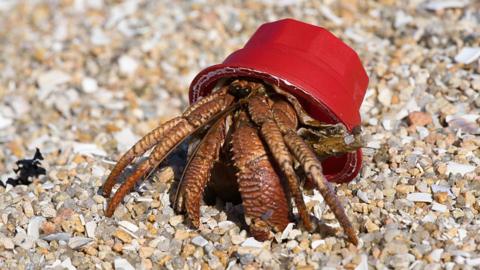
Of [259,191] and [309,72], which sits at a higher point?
[309,72]

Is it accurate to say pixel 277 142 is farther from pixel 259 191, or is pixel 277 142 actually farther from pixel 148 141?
pixel 148 141

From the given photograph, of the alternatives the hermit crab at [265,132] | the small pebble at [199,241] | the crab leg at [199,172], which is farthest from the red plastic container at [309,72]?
the small pebble at [199,241]

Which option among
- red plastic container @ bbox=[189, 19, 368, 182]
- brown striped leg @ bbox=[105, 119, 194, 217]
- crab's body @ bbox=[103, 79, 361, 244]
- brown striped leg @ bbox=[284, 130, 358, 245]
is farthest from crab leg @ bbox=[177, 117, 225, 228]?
brown striped leg @ bbox=[284, 130, 358, 245]

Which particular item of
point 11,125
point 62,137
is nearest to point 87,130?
point 62,137

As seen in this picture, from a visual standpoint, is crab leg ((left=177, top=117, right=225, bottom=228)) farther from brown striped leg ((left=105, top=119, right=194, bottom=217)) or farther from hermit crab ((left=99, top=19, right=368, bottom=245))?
brown striped leg ((left=105, top=119, right=194, bottom=217))

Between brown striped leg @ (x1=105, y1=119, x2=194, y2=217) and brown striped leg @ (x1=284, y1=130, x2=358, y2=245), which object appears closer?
brown striped leg @ (x1=284, y1=130, x2=358, y2=245)

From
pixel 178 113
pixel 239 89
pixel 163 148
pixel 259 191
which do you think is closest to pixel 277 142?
pixel 259 191
